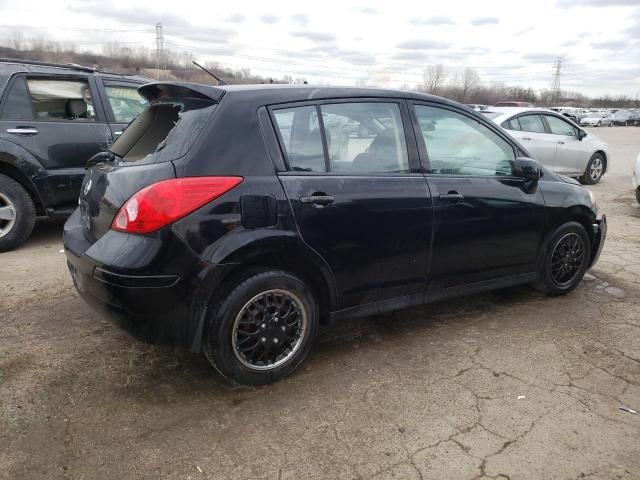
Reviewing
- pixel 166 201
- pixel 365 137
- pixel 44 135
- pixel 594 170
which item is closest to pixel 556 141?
pixel 594 170

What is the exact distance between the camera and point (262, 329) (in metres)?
2.85

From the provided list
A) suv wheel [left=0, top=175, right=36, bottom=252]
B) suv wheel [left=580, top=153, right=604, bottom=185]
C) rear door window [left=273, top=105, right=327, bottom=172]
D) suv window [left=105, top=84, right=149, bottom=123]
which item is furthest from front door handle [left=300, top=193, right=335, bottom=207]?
suv wheel [left=580, top=153, right=604, bottom=185]

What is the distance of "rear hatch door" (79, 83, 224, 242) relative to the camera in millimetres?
2676

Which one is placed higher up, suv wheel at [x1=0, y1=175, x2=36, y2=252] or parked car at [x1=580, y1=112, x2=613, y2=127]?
parked car at [x1=580, y1=112, x2=613, y2=127]

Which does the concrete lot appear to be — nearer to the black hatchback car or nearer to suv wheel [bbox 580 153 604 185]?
the black hatchback car

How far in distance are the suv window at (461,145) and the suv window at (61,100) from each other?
4120 millimetres

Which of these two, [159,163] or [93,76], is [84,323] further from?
[93,76]

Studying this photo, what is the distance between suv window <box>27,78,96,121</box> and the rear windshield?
2.67m

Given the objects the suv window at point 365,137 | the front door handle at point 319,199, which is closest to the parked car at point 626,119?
the suv window at point 365,137

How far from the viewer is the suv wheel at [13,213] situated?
5.18 m

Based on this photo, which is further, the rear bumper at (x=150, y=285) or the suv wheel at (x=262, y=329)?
the suv wheel at (x=262, y=329)

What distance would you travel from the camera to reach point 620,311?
412 cm

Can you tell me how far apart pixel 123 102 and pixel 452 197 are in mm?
4484

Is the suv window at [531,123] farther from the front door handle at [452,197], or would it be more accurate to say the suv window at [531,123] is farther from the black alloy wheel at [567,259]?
the front door handle at [452,197]
